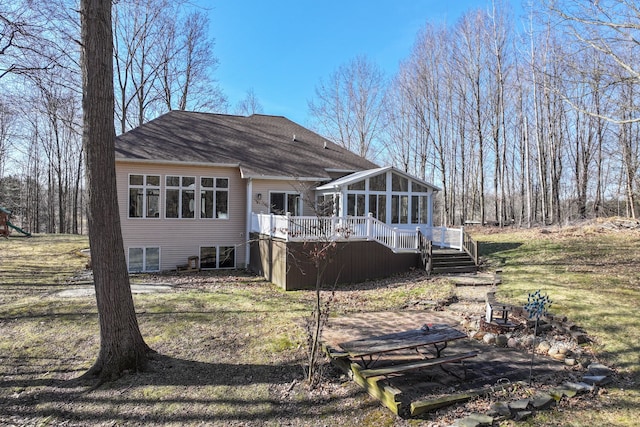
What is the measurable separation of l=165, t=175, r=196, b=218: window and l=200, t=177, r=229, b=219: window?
398mm

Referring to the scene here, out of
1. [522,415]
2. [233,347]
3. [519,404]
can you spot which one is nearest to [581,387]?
[519,404]

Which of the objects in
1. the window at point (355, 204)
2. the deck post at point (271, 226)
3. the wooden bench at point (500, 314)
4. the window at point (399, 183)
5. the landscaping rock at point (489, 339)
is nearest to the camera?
the landscaping rock at point (489, 339)

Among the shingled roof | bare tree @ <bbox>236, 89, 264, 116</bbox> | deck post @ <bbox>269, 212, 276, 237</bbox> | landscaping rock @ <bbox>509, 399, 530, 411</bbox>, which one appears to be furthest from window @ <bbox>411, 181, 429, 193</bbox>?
bare tree @ <bbox>236, 89, 264, 116</bbox>

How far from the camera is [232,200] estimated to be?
1633cm

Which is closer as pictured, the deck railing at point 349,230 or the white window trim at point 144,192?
the deck railing at point 349,230

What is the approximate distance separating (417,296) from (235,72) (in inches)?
749

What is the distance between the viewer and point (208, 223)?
52.3 ft

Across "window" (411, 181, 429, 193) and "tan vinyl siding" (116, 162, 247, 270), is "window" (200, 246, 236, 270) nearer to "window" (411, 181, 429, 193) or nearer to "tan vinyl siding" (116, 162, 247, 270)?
"tan vinyl siding" (116, 162, 247, 270)

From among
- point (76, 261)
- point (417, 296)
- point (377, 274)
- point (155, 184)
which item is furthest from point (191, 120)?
point (417, 296)

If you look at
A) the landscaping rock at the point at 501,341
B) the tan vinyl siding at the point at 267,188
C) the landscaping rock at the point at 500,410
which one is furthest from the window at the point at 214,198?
the landscaping rock at the point at 500,410

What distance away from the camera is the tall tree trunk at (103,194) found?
5.60 metres

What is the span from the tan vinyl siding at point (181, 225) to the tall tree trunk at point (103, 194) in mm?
9598

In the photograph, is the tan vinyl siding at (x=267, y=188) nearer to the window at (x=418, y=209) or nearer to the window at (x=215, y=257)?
the window at (x=215, y=257)

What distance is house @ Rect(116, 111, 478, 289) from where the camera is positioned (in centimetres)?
1466
